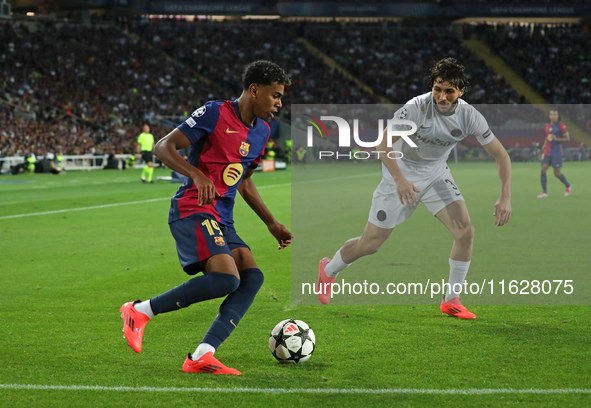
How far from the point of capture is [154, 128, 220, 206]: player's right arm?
4.86 meters

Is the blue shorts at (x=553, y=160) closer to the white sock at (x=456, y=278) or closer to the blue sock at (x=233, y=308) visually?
the white sock at (x=456, y=278)

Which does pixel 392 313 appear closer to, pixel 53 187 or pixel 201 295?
pixel 201 295

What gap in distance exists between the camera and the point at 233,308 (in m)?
5.20

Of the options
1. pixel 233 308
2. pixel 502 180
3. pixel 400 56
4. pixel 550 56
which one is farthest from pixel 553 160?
pixel 550 56

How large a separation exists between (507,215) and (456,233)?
0.48m

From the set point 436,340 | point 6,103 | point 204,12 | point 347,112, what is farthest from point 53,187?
point 204,12

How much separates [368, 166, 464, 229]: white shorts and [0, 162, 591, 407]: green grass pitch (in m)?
0.65

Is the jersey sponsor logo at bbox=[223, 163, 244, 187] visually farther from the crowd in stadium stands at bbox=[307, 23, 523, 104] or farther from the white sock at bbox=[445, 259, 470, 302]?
the crowd in stadium stands at bbox=[307, 23, 523, 104]

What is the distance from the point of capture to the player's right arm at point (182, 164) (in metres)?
4.86

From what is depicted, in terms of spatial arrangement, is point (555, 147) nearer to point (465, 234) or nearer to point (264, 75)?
point (465, 234)

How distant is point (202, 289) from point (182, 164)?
31.6 inches

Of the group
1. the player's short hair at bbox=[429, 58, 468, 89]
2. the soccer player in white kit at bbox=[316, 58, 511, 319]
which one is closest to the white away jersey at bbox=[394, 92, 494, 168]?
the soccer player in white kit at bbox=[316, 58, 511, 319]

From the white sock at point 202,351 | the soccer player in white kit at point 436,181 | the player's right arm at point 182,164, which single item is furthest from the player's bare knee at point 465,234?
the white sock at point 202,351

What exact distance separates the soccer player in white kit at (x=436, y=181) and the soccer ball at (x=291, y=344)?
203cm
